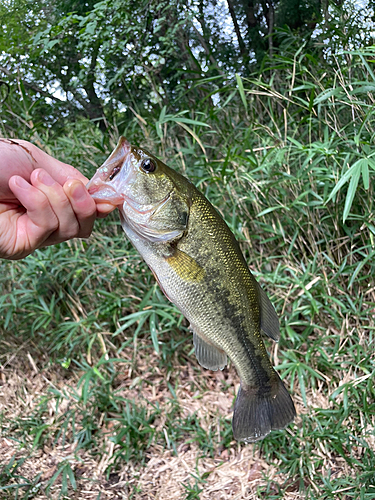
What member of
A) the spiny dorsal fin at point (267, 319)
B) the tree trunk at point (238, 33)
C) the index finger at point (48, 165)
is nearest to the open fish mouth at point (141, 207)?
the index finger at point (48, 165)

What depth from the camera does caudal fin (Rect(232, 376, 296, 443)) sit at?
62.2 inches

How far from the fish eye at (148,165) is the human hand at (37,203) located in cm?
19

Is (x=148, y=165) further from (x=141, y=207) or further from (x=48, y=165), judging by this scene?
(x=48, y=165)

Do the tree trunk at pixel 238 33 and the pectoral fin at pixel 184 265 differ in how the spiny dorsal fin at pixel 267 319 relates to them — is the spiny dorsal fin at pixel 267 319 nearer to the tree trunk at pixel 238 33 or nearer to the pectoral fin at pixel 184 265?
the pectoral fin at pixel 184 265

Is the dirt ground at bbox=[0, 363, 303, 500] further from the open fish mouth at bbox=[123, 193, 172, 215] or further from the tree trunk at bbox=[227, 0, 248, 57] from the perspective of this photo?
the tree trunk at bbox=[227, 0, 248, 57]

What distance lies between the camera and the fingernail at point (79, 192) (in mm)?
1360

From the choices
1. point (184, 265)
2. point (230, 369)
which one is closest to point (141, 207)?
point (184, 265)

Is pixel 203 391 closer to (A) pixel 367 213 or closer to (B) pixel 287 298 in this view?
(B) pixel 287 298

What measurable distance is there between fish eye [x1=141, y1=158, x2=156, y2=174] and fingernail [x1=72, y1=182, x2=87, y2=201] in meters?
0.22

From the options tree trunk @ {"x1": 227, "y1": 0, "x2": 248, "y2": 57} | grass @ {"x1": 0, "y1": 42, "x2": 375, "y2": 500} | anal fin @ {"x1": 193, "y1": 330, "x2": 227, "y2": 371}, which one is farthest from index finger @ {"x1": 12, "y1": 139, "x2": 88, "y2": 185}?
tree trunk @ {"x1": 227, "y1": 0, "x2": 248, "y2": 57}

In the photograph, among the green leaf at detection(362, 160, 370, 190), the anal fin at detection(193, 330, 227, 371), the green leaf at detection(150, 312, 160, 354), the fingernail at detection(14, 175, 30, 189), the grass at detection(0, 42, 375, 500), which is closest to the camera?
the fingernail at detection(14, 175, 30, 189)

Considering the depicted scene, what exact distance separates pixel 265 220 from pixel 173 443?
1.82m

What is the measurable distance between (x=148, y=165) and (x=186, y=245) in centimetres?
31

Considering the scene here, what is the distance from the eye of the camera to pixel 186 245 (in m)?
1.39
